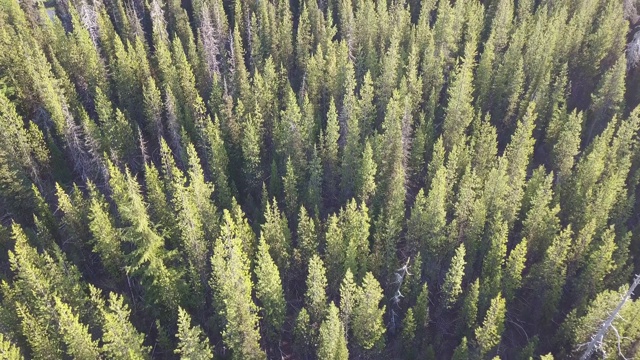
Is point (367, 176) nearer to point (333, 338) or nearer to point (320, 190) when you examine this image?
point (320, 190)

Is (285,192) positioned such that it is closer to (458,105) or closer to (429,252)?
(429,252)

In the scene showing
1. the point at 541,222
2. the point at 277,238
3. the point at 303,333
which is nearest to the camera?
the point at 303,333

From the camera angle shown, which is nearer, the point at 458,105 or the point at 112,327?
the point at 112,327

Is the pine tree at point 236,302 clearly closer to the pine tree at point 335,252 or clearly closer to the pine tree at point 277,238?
the pine tree at point 277,238

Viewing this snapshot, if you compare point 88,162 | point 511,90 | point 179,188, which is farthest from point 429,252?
point 88,162

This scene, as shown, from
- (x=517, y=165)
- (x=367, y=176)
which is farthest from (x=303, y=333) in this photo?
(x=517, y=165)

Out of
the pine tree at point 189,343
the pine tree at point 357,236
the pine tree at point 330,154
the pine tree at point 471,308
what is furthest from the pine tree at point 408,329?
the pine tree at point 330,154
